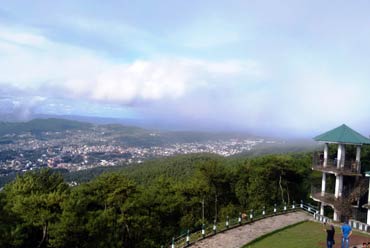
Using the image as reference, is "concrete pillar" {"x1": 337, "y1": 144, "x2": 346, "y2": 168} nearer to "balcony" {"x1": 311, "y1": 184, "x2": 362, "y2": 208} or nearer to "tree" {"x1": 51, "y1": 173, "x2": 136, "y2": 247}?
"balcony" {"x1": 311, "y1": 184, "x2": 362, "y2": 208}

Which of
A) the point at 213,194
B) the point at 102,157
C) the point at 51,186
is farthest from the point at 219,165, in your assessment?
the point at 102,157

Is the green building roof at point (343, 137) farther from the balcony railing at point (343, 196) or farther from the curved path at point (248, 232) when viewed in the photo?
the curved path at point (248, 232)

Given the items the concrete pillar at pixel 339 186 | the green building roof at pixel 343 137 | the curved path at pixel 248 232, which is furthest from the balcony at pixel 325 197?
the green building roof at pixel 343 137

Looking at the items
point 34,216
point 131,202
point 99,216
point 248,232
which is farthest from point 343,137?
point 34,216

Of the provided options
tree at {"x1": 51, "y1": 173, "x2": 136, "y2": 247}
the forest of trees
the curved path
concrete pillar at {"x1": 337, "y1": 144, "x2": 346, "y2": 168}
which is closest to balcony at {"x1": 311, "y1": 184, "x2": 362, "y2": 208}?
the curved path

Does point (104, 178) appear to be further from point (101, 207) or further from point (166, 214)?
point (166, 214)

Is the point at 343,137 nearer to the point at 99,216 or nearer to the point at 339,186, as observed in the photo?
the point at 339,186
